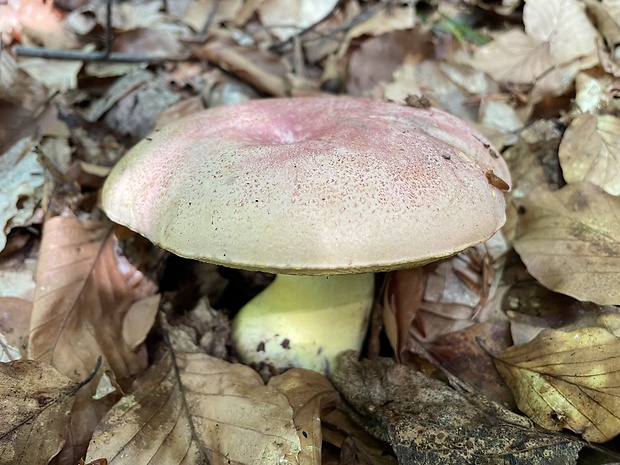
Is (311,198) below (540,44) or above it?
above

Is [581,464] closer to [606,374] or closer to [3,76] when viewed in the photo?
[606,374]

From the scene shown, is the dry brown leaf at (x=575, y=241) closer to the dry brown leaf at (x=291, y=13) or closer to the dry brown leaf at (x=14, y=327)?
the dry brown leaf at (x=14, y=327)

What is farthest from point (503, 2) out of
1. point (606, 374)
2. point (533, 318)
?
point (606, 374)

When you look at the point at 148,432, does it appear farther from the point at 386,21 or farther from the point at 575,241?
the point at 386,21

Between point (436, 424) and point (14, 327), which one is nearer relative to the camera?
point (436, 424)

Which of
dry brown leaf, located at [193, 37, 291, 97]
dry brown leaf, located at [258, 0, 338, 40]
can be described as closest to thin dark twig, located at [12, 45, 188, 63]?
dry brown leaf, located at [193, 37, 291, 97]

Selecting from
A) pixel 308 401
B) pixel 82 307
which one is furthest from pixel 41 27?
pixel 308 401
